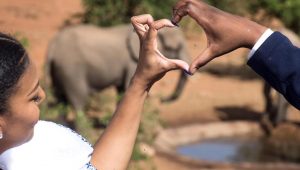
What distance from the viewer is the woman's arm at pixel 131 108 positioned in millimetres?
1650

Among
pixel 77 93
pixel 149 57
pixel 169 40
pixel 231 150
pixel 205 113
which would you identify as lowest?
pixel 205 113

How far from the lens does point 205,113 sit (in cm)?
944

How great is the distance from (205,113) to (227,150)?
132 cm

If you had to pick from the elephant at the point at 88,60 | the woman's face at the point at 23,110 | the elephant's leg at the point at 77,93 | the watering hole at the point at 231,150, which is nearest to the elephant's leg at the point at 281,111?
the watering hole at the point at 231,150

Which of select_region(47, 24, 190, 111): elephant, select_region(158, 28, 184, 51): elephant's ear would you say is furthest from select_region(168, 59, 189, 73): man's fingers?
select_region(158, 28, 184, 51): elephant's ear

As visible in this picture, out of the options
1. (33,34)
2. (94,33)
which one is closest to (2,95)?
(94,33)

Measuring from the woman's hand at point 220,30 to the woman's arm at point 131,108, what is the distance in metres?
0.17

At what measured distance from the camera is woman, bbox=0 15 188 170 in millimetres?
1401

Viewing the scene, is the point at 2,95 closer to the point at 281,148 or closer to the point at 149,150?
the point at 149,150

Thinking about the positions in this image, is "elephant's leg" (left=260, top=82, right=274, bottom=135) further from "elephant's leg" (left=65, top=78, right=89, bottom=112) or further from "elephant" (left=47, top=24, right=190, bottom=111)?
"elephant's leg" (left=65, top=78, right=89, bottom=112)

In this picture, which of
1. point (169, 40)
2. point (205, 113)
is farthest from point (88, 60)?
point (205, 113)

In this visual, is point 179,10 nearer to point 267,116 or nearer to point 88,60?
point 88,60

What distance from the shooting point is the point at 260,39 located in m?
1.46

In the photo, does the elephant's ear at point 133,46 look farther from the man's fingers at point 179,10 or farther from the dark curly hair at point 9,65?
the dark curly hair at point 9,65
